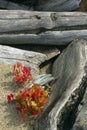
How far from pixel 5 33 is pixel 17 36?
26 centimetres

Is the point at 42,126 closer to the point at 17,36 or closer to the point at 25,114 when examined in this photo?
the point at 25,114

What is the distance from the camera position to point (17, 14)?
8266mm

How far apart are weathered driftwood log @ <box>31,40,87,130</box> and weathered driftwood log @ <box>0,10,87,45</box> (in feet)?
1.62

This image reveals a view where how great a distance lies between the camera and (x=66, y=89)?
6.55m

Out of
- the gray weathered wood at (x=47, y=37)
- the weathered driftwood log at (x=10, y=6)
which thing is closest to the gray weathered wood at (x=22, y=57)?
the gray weathered wood at (x=47, y=37)

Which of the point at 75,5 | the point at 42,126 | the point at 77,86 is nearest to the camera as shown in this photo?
the point at 42,126

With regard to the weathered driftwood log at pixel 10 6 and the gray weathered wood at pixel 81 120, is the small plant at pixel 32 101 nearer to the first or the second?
the gray weathered wood at pixel 81 120

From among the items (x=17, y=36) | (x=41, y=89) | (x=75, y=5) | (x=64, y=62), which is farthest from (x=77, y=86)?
(x=75, y=5)

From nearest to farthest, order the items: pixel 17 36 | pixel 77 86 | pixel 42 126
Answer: pixel 42 126, pixel 77 86, pixel 17 36

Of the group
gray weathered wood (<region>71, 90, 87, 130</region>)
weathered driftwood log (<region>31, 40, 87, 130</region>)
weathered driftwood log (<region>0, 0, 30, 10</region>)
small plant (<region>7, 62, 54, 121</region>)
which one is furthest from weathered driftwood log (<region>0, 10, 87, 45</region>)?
gray weathered wood (<region>71, 90, 87, 130</region>)

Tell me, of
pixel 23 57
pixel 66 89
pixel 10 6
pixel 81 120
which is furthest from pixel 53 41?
pixel 81 120

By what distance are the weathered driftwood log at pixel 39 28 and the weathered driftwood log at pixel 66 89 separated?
0.49 meters

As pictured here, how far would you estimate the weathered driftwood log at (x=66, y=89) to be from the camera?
6059 millimetres

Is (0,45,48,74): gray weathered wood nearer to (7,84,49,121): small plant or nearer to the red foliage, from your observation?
the red foliage
